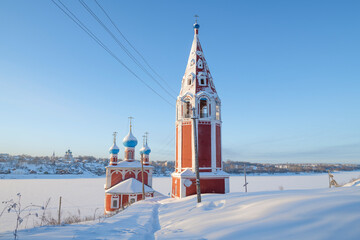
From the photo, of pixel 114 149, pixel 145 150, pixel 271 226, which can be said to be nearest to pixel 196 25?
pixel 145 150

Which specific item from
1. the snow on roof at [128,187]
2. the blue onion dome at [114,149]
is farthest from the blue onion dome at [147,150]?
the snow on roof at [128,187]

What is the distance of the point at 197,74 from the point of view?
1997 cm

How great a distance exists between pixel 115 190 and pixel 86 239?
23328 millimetres

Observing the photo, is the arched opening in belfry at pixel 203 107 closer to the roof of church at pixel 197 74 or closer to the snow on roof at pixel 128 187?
the roof of church at pixel 197 74

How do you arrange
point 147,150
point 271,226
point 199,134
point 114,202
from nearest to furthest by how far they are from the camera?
point 271,226 → point 199,134 → point 114,202 → point 147,150

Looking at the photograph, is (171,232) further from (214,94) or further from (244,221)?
(214,94)

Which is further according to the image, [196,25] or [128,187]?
[128,187]

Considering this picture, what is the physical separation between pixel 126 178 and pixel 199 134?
1605 centimetres

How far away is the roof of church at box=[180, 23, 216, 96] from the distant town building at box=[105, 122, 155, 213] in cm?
1411

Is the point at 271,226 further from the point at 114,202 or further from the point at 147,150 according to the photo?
the point at 147,150

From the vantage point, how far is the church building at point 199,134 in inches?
702

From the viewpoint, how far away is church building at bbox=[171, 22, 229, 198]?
58.5 feet

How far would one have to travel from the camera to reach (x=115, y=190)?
26.3m

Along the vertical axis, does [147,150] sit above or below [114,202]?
above
